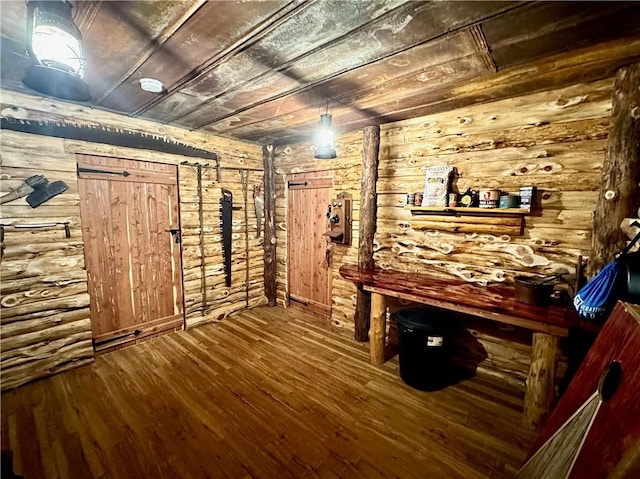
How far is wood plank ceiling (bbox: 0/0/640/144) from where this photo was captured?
1.29m

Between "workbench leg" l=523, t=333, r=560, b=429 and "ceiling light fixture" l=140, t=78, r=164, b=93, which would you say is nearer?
"workbench leg" l=523, t=333, r=560, b=429

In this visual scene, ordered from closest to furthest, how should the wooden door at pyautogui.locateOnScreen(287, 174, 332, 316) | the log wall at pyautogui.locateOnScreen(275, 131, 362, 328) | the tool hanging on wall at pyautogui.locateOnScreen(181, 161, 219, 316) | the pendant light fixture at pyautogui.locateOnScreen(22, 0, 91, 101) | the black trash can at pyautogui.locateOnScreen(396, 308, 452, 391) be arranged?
the pendant light fixture at pyautogui.locateOnScreen(22, 0, 91, 101) → the black trash can at pyautogui.locateOnScreen(396, 308, 452, 391) → the log wall at pyautogui.locateOnScreen(275, 131, 362, 328) → the tool hanging on wall at pyautogui.locateOnScreen(181, 161, 219, 316) → the wooden door at pyautogui.locateOnScreen(287, 174, 332, 316)

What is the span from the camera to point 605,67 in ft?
5.69

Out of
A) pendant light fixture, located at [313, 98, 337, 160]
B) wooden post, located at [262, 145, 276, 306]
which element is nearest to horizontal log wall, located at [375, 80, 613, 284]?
pendant light fixture, located at [313, 98, 337, 160]

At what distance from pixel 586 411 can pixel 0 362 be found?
13.2ft

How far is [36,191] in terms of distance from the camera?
2.30 m

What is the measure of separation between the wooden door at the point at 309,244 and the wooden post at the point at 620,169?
2494 mm

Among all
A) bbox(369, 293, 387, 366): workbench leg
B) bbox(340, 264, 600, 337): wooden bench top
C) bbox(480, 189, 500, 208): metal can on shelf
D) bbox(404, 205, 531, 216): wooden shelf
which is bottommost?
bbox(369, 293, 387, 366): workbench leg

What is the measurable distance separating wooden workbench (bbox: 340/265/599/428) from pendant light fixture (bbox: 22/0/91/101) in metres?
2.44

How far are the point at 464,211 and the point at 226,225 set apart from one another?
2.92 metres

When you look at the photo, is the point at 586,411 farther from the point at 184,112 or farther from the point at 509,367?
the point at 184,112

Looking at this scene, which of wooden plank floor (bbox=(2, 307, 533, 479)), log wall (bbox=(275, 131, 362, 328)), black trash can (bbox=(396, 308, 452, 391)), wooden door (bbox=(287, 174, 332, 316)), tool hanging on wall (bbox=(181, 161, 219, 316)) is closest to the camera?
wooden plank floor (bbox=(2, 307, 533, 479))

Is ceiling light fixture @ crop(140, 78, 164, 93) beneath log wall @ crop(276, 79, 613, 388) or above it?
above

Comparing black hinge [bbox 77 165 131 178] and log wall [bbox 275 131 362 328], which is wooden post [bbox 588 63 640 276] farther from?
black hinge [bbox 77 165 131 178]
